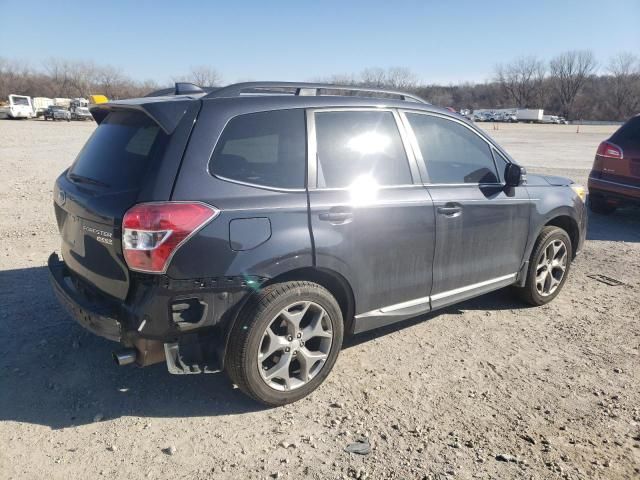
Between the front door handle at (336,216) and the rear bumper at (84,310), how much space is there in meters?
1.31

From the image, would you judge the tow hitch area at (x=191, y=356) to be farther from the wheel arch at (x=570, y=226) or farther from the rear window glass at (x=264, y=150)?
the wheel arch at (x=570, y=226)

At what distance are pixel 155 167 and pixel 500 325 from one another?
3119mm

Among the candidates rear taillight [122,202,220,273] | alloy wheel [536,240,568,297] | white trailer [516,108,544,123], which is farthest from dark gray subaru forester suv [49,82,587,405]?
white trailer [516,108,544,123]

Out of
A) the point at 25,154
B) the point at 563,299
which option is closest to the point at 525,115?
the point at 25,154

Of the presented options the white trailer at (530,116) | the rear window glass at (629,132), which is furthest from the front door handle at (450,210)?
the white trailer at (530,116)

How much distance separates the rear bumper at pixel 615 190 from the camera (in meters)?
7.58

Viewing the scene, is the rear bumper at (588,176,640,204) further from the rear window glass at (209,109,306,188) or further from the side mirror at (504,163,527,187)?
the rear window glass at (209,109,306,188)

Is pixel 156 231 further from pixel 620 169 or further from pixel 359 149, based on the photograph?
pixel 620 169

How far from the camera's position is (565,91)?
117875mm

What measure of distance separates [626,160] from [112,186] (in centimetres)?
749

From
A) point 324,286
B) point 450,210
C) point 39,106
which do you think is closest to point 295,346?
point 324,286

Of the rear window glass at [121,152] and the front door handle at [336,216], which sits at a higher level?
the rear window glass at [121,152]

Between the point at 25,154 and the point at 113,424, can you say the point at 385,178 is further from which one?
the point at 25,154

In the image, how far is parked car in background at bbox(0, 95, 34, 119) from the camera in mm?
50812
